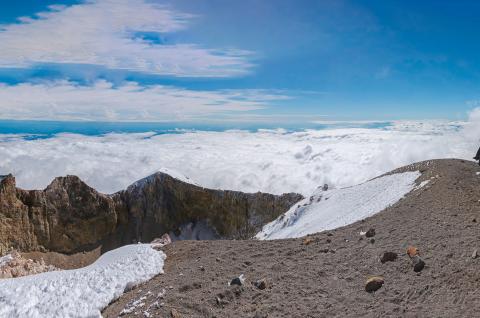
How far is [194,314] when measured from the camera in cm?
1119

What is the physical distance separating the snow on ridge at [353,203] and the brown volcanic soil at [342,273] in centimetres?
474

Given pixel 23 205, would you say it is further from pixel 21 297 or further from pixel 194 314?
pixel 194 314

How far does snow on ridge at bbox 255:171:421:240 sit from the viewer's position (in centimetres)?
2308

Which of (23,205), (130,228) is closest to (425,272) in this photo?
(23,205)

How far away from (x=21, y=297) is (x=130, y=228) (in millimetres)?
67632

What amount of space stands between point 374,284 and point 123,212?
76930 millimetres

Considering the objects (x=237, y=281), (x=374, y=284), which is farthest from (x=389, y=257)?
(x=237, y=281)

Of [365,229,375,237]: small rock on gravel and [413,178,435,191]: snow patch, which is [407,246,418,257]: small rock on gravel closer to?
[365,229,375,237]: small rock on gravel

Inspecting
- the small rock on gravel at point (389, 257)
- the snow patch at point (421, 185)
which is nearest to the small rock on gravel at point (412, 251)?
the small rock on gravel at point (389, 257)

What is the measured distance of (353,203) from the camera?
1122 inches

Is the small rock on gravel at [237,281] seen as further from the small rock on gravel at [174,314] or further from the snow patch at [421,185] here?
the snow patch at [421,185]

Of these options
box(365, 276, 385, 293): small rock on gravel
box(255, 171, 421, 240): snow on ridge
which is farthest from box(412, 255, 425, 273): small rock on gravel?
box(255, 171, 421, 240): snow on ridge

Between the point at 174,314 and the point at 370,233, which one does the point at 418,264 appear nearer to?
the point at 370,233

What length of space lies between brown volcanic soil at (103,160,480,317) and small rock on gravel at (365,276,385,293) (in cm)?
16
